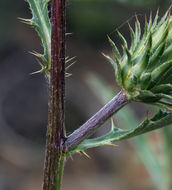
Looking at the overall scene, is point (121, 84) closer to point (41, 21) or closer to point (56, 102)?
point (56, 102)

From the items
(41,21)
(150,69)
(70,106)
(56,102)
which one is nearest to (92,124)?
(56,102)

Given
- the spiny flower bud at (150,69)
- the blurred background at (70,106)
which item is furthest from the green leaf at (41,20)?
the blurred background at (70,106)

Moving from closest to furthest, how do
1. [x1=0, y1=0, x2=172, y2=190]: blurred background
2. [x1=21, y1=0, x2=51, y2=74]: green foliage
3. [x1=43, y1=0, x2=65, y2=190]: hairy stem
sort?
[x1=43, y1=0, x2=65, y2=190]: hairy stem → [x1=21, y1=0, x2=51, y2=74]: green foliage → [x1=0, y1=0, x2=172, y2=190]: blurred background

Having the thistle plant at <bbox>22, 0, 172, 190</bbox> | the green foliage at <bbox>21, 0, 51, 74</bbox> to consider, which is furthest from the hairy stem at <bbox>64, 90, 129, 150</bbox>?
the green foliage at <bbox>21, 0, 51, 74</bbox>

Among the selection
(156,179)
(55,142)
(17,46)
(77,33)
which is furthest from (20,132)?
(55,142)

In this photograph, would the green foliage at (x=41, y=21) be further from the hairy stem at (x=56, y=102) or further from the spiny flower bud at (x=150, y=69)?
the spiny flower bud at (x=150, y=69)

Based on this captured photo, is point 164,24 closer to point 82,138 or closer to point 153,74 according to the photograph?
point 153,74

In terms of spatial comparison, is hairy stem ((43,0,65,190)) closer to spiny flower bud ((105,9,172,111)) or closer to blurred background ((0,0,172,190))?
spiny flower bud ((105,9,172,111))
